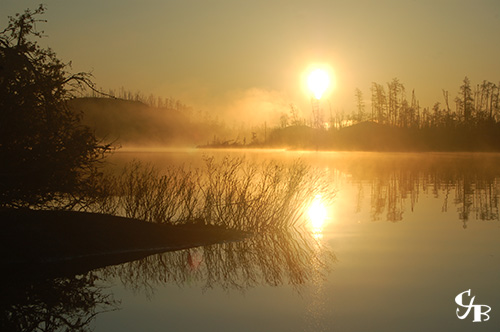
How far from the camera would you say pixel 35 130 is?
17.2m

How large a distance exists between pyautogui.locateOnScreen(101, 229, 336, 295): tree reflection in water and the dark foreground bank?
2.45 feet

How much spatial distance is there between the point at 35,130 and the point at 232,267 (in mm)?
6778

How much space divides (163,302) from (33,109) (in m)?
7.36

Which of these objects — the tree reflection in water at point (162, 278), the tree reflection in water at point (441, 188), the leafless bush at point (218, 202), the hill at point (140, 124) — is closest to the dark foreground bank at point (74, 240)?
the tree reflection in water at point (162, 278)

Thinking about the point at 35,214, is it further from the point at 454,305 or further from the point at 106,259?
the point at 454,305

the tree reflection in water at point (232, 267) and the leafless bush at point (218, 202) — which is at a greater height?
the leafless bush at point (218, 202)

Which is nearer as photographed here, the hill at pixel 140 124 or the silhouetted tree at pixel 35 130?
the silhouetted tree at pixel 35 130

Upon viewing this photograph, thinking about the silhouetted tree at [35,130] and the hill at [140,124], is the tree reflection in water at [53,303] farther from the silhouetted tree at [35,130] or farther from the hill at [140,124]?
the hill at [140,124]

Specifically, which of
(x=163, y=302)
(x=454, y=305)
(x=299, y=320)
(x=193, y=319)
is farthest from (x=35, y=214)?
(x=454, y=305)

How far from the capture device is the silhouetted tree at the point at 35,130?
55.1 feet

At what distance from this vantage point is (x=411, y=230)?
2558 centimetres

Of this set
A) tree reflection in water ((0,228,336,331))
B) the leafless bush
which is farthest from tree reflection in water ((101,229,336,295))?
the leafless bush

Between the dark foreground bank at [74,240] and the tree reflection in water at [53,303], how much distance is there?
1.07 metres

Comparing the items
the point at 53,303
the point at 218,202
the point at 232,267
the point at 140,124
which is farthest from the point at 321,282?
the point at 140,124
